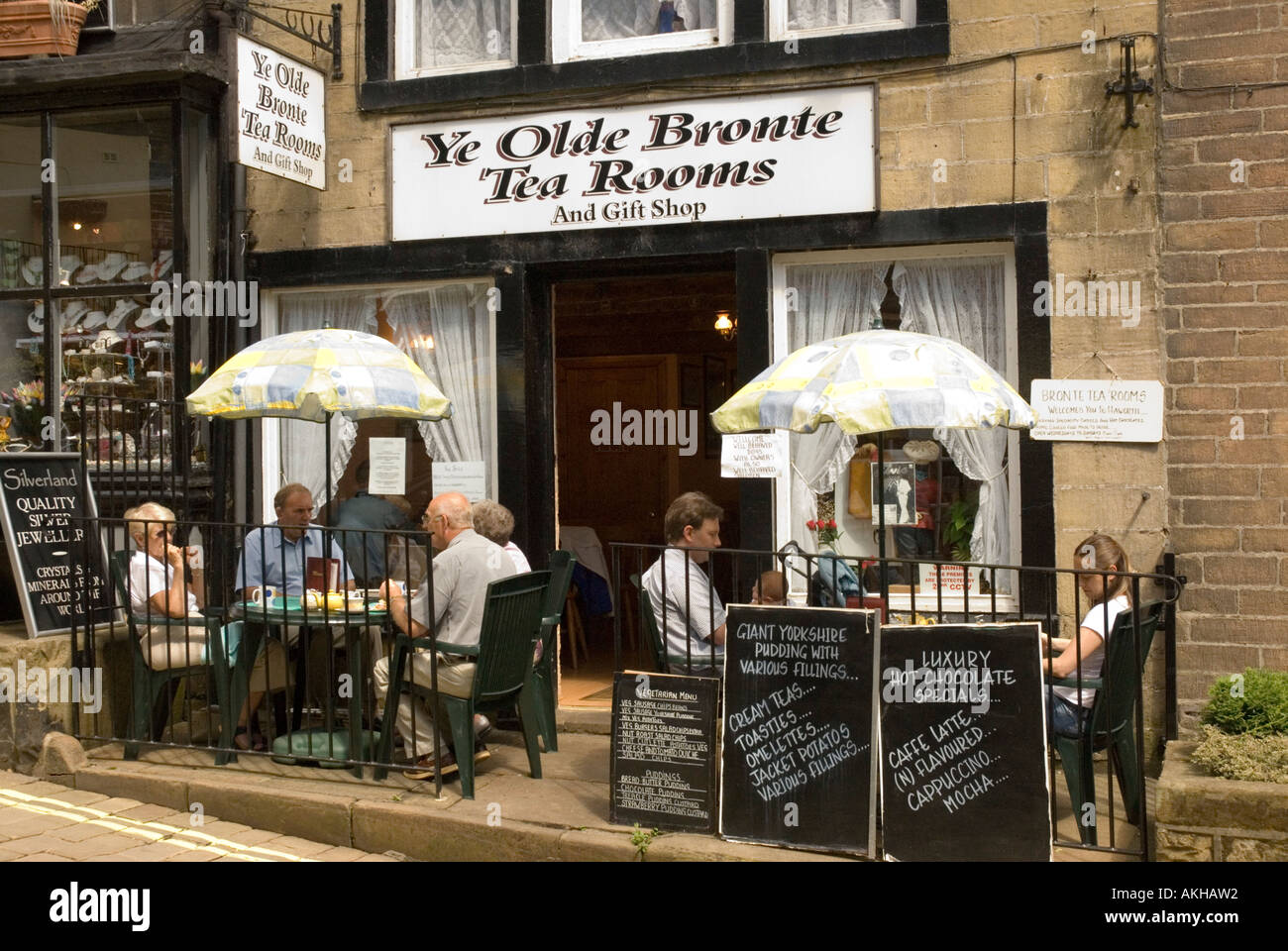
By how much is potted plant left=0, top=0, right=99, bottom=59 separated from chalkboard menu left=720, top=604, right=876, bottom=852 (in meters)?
6.10

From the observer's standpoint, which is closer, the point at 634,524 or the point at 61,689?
the point at 61,689

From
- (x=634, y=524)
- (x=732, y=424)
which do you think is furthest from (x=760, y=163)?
(x=634, y=524)

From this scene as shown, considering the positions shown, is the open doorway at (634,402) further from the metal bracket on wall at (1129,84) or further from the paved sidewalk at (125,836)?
the paved sidewalk at (125,836)

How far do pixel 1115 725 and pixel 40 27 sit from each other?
7.56 metres

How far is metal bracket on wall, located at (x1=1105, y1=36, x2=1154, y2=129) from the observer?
6953 mm

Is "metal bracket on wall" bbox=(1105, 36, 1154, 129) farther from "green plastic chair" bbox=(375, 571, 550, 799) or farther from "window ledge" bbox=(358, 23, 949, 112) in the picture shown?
"green plastic chair" bbox=(375, 571, 550, 799)

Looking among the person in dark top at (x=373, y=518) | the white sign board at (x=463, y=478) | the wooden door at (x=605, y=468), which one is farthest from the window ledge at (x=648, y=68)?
the wooden door at (x=605, y=468)

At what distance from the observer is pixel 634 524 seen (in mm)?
12375

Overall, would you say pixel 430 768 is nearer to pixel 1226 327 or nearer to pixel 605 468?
pixel 1226 327

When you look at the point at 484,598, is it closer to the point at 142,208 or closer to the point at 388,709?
the point at 388,709

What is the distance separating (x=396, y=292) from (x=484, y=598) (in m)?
3.14

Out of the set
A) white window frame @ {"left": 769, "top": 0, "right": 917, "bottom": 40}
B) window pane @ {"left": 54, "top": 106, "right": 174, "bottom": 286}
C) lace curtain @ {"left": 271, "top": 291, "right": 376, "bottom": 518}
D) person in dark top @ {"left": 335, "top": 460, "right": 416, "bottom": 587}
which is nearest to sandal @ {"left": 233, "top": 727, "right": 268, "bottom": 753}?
person in dark top @ {"left": 335, "top": 460, "right": 416, "bottom": 587}

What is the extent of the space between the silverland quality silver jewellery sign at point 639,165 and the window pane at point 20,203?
8.17 ft

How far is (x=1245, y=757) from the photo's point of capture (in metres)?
5.07
